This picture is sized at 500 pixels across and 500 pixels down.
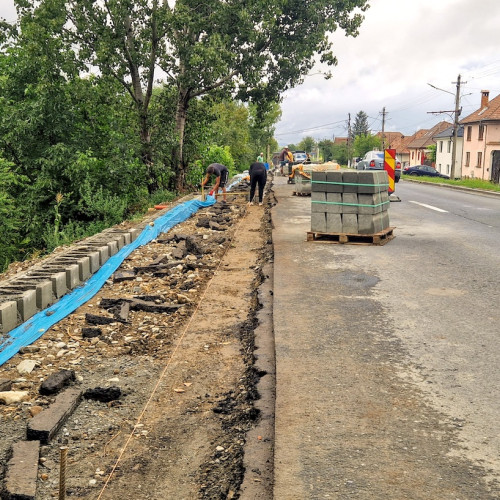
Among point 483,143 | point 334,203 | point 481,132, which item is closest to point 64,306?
point 334,203

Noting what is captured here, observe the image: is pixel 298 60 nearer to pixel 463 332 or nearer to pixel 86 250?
pixel 86 250

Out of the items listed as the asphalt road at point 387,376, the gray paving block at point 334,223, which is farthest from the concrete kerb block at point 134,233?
the gray paving block at point 334,223

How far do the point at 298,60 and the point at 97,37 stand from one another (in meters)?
7.37

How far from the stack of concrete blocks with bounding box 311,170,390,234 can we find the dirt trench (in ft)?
9.61

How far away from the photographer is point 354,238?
11.5m

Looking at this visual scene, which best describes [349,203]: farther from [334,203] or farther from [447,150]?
[447,150]

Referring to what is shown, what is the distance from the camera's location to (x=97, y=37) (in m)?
19.3

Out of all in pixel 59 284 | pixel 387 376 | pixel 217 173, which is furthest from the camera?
pixel 217 173

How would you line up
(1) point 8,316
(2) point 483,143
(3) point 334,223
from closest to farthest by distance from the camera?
(1) point 8,316, (3) point 334,223, (2) point 483,143

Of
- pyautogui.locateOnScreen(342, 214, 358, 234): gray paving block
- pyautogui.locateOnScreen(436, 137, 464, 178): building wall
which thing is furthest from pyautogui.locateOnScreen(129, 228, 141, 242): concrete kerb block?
pyautogui.locateOnScreen(436, 137, 464, 178): building wall

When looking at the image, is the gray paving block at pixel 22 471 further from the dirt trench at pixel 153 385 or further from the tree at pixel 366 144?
the tree at pixel 366 144

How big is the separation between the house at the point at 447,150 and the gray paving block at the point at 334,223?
5485 cm

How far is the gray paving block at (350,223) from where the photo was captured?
11.2 m

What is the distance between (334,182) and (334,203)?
39 centimetres
